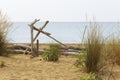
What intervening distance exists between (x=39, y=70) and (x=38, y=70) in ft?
0.07

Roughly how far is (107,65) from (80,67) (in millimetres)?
614

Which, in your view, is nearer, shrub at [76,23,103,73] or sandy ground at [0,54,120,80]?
sandy ground at [0,54,120,80]

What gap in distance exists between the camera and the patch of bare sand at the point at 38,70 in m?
7.87

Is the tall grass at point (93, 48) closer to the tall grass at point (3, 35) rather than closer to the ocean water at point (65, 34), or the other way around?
the ocean water at point (65, 34)

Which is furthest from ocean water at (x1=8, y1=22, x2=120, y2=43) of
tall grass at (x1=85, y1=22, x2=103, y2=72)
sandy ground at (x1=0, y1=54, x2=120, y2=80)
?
sandy ground at (x1=0, y1=54, x2=120, y2=80)

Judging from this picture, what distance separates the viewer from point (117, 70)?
8.92 metres

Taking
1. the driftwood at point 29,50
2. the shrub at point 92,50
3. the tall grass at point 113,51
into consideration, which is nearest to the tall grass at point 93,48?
the shrub at point 92,50

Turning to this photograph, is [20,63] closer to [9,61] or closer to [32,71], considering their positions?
[9,61]

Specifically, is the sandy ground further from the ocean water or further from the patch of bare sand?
the ocean water

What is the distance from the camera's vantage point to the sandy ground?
7.87 m

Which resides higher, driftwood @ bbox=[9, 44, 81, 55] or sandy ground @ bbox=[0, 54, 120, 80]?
driftwood @ bbox=[9, 44, 81, 55]

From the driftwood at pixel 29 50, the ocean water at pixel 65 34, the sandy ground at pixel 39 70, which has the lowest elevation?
the sandy ground at pixel 39 70

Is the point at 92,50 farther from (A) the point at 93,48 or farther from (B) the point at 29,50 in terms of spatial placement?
(B) the point at 29,50

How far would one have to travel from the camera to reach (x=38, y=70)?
342 inches
